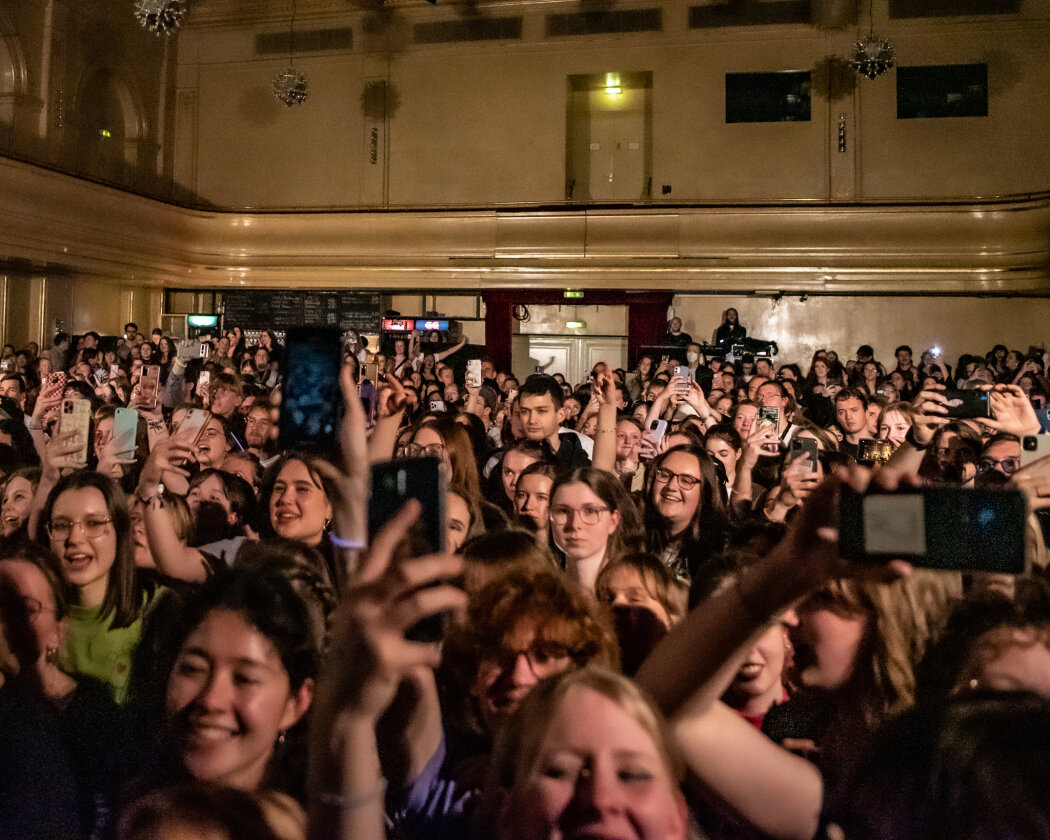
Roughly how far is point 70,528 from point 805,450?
9.85ft

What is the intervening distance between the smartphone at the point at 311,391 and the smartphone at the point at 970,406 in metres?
2.87

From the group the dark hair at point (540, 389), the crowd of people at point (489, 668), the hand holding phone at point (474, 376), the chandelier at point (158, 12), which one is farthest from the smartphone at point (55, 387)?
the chandelier at point (158, 12)

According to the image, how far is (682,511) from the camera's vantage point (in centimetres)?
374

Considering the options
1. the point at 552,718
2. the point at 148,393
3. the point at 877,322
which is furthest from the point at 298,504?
the point at 877,322

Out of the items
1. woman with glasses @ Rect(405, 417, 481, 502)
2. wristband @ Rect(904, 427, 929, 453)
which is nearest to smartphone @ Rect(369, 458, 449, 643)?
wristband @ Rect(904, 427, 929, 453)

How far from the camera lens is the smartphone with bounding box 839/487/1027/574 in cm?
127

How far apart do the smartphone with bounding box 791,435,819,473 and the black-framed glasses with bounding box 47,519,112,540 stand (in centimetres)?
281

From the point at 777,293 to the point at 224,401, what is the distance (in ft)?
32.0

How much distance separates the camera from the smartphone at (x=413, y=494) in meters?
1.44

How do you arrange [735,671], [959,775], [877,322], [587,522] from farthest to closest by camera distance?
[877,322] → [587,522] → [735,671] → [959,775]

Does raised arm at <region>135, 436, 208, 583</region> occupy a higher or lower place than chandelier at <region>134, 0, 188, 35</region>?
lower

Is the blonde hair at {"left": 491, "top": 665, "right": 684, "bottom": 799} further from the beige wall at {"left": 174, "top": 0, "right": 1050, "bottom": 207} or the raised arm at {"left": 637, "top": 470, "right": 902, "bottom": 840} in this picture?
the beige wall at {"left": 174, "top": 0, "right": 1050, "bottom": 207}

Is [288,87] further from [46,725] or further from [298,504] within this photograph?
[46,725]

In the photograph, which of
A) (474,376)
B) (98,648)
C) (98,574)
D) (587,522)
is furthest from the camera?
(474,376)
